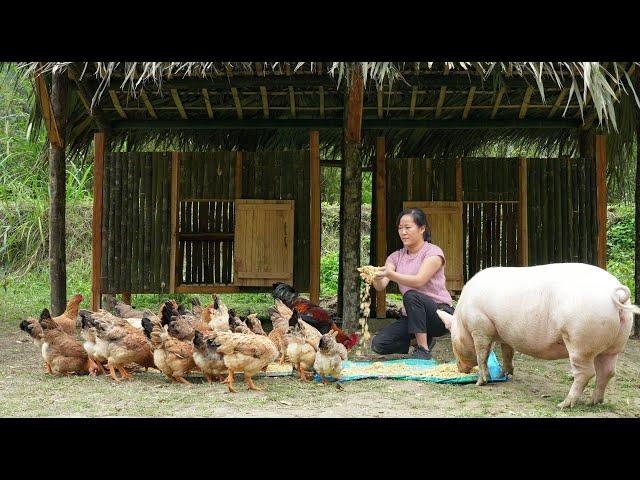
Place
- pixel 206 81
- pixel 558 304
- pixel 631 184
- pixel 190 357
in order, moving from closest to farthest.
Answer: pixel 558 304 < pixel 190 357 < pixel 206 81 < pixel 631 184

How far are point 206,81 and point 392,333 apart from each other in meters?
3.64

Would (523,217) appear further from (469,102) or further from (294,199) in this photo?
(294,199)

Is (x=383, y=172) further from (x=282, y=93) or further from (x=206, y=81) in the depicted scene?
(x=206, y=81)

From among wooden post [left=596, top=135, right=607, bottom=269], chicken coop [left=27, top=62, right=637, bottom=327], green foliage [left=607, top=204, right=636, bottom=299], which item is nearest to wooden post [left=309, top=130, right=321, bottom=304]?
chicken coop [left=27, top=62, right=637, bottom=327]

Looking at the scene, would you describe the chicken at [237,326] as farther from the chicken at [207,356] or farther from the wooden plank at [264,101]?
the wooden plank at [264,101]

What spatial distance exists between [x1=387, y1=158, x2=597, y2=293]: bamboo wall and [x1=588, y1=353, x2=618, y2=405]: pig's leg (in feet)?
15.6

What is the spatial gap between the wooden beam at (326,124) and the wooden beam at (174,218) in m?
0.90

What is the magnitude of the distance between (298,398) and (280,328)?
1363 mm

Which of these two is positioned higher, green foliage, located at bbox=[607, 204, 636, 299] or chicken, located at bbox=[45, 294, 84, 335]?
green foliage, located at bbox=[607, 204, 636, 299]

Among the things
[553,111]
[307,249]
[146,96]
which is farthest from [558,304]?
[146,96]

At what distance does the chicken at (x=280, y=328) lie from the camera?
644 cm

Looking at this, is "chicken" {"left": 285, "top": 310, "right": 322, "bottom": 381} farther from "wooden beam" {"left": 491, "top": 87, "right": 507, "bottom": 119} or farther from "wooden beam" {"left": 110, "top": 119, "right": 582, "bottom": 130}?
"wooden beam" {"left": 110, "top": 119, "right": 582, "bottom": 130}

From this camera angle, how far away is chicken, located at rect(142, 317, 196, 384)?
5.74 m

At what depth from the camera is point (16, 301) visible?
40.4ft
